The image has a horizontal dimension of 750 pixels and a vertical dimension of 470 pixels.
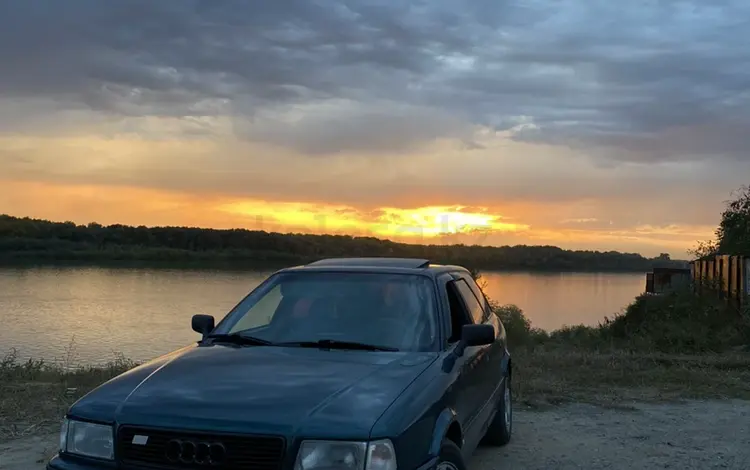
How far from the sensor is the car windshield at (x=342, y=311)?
470 cm

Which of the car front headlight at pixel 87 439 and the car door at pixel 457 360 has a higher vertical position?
the car door at pixel 457 360

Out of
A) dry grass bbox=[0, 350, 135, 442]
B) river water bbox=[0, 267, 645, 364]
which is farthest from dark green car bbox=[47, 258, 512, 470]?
river water bbox=[0, 267, 645, 364]

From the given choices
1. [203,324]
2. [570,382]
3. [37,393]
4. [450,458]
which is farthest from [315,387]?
[570,382]

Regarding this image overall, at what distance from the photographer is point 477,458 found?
20.2 feet

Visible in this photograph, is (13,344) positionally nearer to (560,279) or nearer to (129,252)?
(129,252)

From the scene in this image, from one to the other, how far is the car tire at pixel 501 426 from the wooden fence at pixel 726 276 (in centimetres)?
1192

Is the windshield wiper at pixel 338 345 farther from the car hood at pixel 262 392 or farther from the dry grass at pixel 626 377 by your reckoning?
the dry grass at pixel 626 377

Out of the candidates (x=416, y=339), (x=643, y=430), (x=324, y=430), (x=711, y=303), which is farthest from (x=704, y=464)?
(x=711, y=303)

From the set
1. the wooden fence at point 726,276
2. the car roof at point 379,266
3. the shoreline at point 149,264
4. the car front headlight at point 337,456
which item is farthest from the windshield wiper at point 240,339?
the shoreline at point 149,264

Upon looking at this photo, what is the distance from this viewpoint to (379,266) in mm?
5461

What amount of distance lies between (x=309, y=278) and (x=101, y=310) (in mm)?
22781

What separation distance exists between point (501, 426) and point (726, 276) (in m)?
13.8

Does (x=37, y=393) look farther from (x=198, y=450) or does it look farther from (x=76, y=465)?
(x=198, y=450)

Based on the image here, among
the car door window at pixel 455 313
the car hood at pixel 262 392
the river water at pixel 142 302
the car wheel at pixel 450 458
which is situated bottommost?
the river water at pixel 142 302
